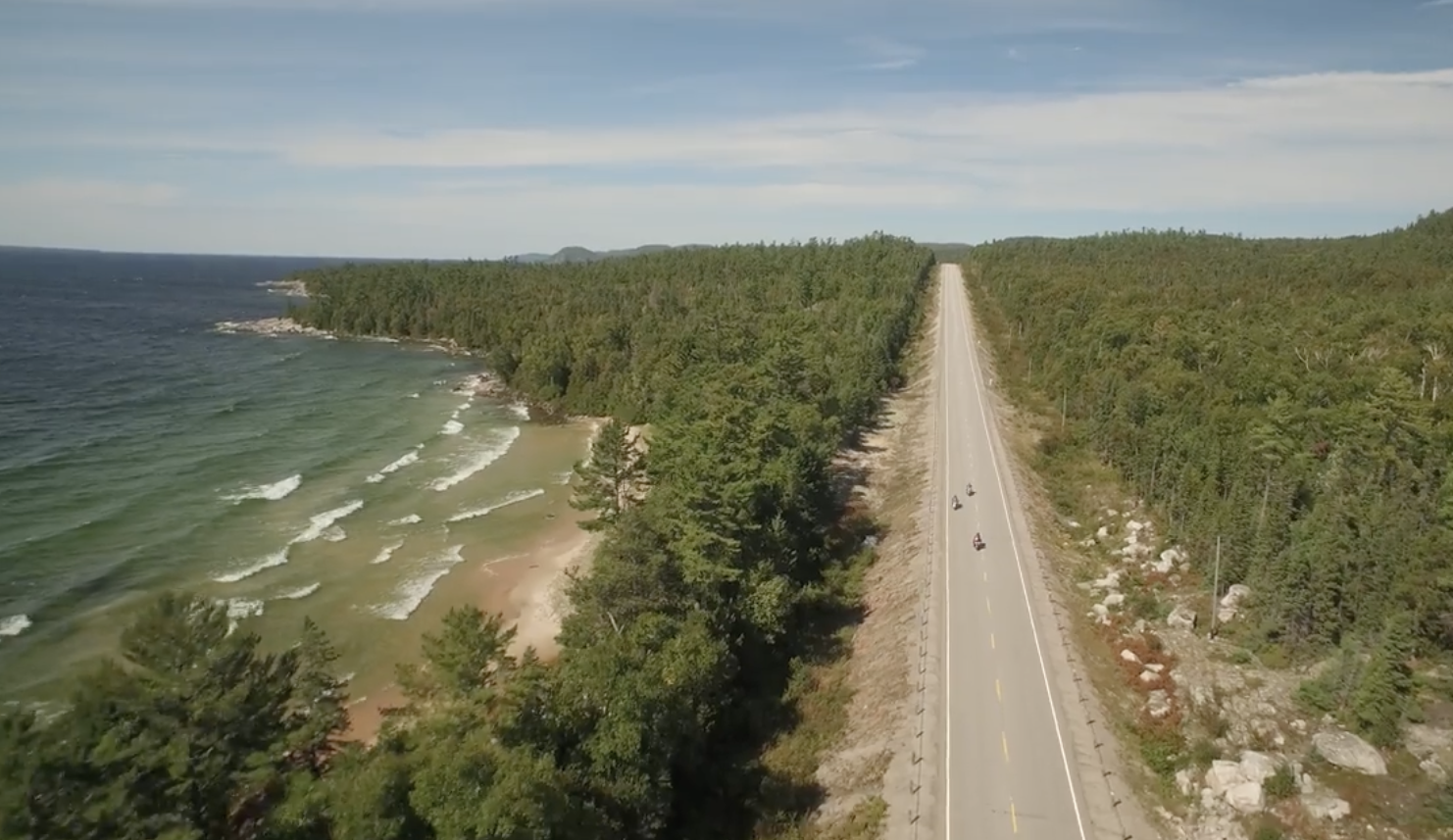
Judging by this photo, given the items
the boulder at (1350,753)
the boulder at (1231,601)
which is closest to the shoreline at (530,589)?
the boulder at (1350,753)

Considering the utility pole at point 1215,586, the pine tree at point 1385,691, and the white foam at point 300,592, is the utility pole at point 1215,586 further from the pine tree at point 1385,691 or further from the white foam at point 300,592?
the white foam at point 300,592

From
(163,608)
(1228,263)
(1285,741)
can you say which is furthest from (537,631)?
(1228,263)

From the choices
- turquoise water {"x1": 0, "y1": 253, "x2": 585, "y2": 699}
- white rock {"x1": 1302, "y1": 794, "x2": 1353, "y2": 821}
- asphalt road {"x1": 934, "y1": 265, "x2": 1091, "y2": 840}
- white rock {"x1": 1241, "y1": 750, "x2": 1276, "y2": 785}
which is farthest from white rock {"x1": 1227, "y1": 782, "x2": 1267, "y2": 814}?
turquoise water {"x1": 0, "y1": 253, "x2": 585, "y2": 699}

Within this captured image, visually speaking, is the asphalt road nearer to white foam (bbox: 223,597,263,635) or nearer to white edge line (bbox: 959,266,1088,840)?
white edge line (bbox: 959,266,1088,840)

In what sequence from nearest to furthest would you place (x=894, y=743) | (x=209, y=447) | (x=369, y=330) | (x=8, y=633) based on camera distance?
(x=894, y=743), (x=8, y=633), (x=209, y=447), (x=369, y=330)

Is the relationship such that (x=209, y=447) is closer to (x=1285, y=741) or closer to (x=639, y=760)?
(x=639, y=760)

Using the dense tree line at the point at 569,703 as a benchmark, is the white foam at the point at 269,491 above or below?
below
